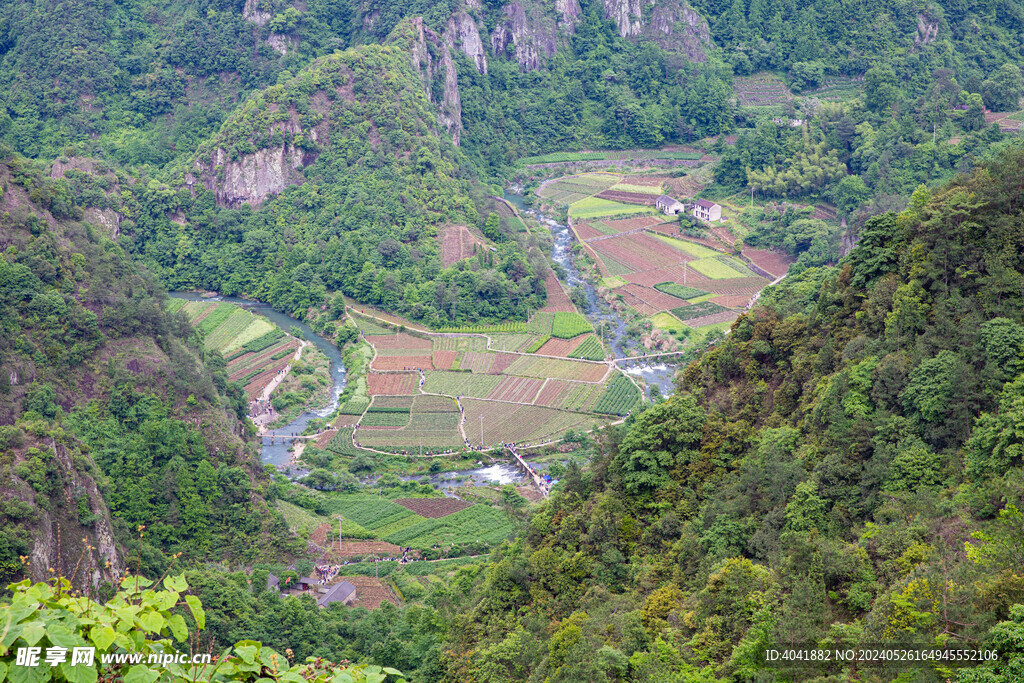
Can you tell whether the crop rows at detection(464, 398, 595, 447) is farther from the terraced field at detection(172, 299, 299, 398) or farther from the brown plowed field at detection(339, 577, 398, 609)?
the brown plowed field at detection(339, 577, 398, 609)

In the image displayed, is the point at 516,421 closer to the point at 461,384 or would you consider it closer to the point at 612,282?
the point at 461,384

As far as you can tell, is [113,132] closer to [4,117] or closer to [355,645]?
[4,117]

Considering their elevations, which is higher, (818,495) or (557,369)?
(818,495)

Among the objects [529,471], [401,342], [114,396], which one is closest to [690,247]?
[401,342]

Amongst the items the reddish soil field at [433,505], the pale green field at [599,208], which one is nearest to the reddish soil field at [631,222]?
the pale green field at [599,208]

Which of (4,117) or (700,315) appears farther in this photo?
(4,117)

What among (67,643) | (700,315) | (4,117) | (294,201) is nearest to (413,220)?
(294,201)
